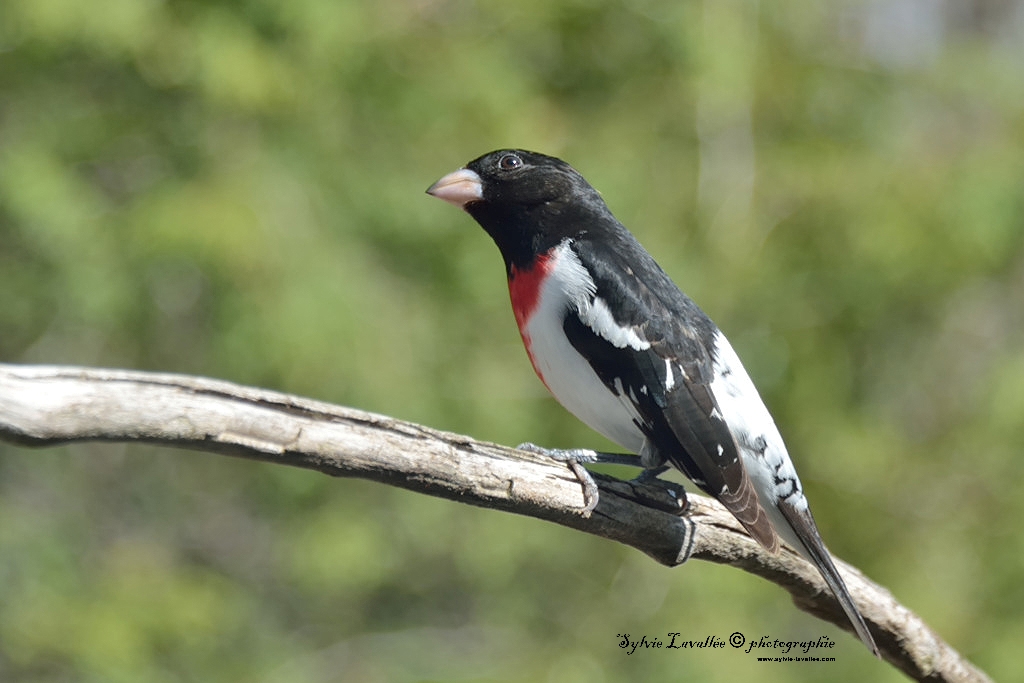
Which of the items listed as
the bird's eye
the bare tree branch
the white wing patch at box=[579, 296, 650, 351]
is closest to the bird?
the white wing patch at box=[579, 296, 650, 351]

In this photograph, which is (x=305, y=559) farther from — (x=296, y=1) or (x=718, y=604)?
(x=296, y=1)

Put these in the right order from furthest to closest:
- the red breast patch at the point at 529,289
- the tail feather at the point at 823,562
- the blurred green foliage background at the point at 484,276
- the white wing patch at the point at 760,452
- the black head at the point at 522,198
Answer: the blurred green foliage background at the point at 484,276
the black head at the point at 522,198
the red breast patch at the point at 529,289
the white wing patch at the point at 760,452
the tail feather at the point at 823,562

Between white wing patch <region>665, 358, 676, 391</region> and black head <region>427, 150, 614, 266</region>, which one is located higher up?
black head <region>427, 150, 614, 266</region>

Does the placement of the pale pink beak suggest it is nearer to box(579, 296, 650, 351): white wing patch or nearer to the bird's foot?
box(579, 296, 650, 351): white wing patch

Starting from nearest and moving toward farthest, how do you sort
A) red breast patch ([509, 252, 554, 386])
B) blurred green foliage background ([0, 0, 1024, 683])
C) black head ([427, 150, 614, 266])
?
red breast patch ([509, 252, 554, 386]) < black head ([427, 150, 614, 266]) < blurred green foliage background ([0, 0, 1024, 683])

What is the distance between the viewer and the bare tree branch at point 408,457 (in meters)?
2.20

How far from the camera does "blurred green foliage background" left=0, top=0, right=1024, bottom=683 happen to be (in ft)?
19.5

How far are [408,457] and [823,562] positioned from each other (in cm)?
138

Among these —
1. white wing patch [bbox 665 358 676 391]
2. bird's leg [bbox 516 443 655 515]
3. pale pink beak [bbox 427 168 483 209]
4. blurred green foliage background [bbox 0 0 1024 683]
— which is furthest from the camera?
blurred green foliage background [bbox 0 0 1024 683]

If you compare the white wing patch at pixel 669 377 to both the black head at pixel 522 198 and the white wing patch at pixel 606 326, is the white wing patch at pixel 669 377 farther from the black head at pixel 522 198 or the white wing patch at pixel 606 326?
the black head at pixel 522 198

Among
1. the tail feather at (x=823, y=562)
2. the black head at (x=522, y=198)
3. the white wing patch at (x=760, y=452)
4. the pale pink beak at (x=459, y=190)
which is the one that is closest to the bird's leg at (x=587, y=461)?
the white wing patch at (x=760, y=452)

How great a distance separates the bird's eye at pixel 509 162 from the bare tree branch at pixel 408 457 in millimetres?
1306

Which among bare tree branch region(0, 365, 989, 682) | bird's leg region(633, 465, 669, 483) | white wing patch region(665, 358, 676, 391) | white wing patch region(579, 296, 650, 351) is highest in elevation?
white wing patch region(579, 296, 650, 351)

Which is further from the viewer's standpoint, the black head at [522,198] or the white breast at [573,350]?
the black head at [522,198]
